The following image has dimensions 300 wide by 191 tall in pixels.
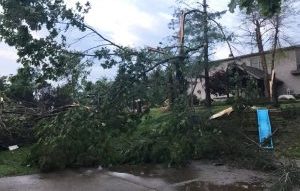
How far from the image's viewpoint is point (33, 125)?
495 inches

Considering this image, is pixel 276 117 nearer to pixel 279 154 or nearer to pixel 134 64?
pixel 279 154

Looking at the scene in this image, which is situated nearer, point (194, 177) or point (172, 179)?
point (172, 179)

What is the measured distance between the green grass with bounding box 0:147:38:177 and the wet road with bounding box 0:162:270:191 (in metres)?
0.58

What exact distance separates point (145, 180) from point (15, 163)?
404 centimetres

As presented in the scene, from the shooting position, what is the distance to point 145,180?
8.80 m

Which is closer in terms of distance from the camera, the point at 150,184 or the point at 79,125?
the point at 150,184

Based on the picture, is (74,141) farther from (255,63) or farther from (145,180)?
(255,63)

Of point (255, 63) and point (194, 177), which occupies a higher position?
point (255, 63)

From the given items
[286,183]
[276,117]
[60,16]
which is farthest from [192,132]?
[276,117]

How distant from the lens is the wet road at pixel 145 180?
26.7 feet

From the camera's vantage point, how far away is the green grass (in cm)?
1018

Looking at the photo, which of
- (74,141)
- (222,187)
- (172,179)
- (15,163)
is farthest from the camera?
(15,163)

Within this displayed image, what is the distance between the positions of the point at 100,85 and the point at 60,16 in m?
1.58

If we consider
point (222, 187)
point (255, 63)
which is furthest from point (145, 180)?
point (255, 63)
